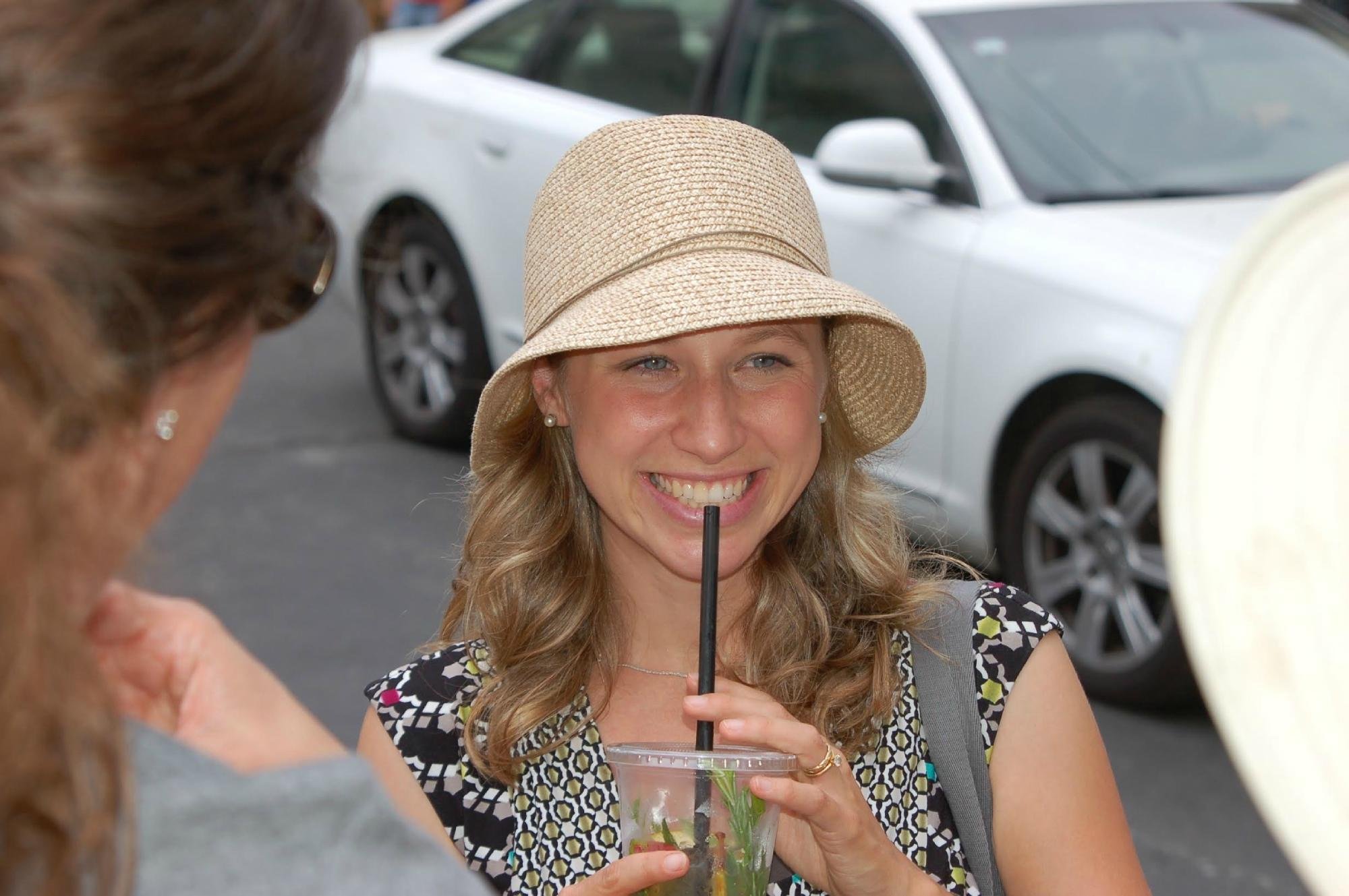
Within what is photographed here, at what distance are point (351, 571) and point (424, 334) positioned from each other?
4.30 ft

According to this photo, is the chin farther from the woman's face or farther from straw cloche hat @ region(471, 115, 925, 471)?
straw cloche hat @ region(471, 115, 925, 471)

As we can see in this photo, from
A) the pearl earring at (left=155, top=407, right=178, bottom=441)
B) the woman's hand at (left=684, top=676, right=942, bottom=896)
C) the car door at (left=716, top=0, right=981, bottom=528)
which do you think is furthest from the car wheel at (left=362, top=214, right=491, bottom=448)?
the pearl earring at (left=155, top=407, right=178, bottom=441)

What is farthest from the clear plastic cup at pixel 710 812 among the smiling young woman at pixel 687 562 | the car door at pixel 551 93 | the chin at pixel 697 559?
the car door at pixel 551 93

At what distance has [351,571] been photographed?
5875 mm

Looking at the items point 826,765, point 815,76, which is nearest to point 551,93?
point 815,76

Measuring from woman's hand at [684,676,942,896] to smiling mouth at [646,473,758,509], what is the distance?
0.40m

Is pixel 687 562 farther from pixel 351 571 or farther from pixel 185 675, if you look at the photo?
pixel 351 571

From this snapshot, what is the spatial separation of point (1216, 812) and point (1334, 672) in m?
3.64

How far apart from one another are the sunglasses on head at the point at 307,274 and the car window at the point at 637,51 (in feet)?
15.1

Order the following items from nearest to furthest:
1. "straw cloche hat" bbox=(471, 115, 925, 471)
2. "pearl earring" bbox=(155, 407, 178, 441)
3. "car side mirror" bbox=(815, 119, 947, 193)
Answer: "pearl earring" bbox=(155, 407, 178, 441) < "straw cloche hat" bbox=(471, 115, 925, 471) < "car side mirror" bbox=(815, 119, 947, 193)

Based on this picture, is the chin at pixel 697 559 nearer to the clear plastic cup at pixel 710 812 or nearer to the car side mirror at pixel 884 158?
the clear plastic cup at pixel 710 812

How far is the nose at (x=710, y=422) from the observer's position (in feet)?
7.63

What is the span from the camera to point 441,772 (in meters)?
2.27

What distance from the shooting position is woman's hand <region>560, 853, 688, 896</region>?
5.79ft
